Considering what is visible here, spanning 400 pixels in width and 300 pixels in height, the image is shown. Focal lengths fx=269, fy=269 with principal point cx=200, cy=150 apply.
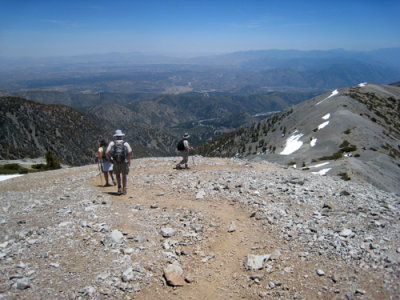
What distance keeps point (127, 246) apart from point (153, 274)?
1.51m

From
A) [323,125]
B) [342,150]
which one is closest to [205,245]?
[342,150]

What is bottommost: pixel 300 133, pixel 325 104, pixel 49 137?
pixel 49 137

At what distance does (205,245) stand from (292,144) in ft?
178

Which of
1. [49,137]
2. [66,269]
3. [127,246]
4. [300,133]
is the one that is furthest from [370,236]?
[49,137]

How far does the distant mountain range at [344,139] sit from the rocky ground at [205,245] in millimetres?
17721

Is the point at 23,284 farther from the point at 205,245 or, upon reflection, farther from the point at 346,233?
the point at 346,233

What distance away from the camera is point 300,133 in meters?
63.5

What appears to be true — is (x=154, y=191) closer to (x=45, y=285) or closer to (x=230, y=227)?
(x=230, y=227)

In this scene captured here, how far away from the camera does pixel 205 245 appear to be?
895 cm

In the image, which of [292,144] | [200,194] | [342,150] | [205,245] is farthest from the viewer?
[292,144]

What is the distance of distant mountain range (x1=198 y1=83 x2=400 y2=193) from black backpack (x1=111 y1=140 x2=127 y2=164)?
21471 millimetres

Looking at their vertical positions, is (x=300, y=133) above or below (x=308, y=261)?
below

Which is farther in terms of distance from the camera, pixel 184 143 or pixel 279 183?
pixel 184 143

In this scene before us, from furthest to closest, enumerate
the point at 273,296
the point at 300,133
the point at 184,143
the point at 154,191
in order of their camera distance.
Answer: the point at 300,133 → the point at 184,143 → the point at 154,191 → the point at 273,296
